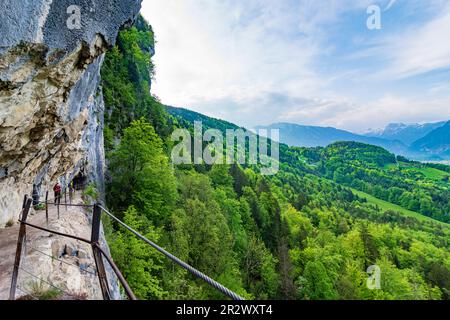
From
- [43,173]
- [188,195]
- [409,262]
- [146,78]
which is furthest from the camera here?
[409,262]

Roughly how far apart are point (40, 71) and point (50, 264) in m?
5.39

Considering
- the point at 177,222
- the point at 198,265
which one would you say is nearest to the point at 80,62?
the point at 177,222

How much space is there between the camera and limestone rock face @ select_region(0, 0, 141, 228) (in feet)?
22.1

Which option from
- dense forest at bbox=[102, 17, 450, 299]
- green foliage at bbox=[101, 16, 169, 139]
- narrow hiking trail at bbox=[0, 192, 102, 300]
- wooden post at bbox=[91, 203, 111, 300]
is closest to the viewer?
wooden post at bbox=[91, 203, 111, 300]

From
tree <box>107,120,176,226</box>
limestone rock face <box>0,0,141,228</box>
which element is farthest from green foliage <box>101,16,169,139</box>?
limestone rock face <box>0,0,141,228</box>

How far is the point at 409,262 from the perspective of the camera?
206 feet

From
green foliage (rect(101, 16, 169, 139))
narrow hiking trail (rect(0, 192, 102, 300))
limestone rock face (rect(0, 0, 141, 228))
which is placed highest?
green foliage (rect(101, 16, 169, 139))

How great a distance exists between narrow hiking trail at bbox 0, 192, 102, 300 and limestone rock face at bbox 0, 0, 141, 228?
2.74 m

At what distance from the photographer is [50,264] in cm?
746

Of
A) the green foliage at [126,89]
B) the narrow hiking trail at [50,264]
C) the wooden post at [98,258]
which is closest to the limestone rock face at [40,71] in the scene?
the narrow hiking trail at [50,264]

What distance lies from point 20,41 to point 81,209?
1016 centimetres

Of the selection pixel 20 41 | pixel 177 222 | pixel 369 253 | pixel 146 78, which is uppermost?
pixel 146 78

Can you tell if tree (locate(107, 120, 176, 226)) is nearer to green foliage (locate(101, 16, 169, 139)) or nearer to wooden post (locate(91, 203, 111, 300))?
green foliage (locate(101, 16, 169, 139))

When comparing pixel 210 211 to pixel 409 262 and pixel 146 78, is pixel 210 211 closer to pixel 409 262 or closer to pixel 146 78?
pixel 146 78
